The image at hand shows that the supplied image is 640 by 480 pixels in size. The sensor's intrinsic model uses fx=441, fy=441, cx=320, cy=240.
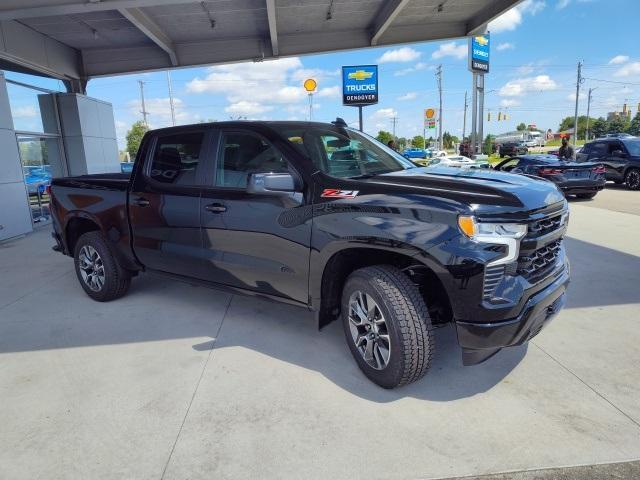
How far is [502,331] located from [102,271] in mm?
4156

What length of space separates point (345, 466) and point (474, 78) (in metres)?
27.4

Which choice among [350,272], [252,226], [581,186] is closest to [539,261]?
[350,272]

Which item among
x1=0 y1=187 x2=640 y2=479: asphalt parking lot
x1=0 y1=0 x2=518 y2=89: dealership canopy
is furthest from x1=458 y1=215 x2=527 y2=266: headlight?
x1=0 y1=0 x2=518 y2=89: dealership canopy

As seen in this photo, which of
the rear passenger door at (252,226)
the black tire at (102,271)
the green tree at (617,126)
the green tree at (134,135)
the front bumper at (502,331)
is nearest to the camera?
the front bumper at (502,331)

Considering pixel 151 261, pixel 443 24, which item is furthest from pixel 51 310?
pixel 443 24

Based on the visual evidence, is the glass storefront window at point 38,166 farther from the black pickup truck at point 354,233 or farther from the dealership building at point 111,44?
A: the black pickup truck at point 354,233

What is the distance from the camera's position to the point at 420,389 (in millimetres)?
3053

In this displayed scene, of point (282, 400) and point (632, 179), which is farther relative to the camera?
point (632, 179)

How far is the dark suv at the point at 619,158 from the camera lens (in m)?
14.2

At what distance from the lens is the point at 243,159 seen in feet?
12.2

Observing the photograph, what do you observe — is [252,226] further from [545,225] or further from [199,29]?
[199,29]

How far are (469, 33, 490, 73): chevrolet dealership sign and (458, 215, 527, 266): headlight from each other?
955 inches

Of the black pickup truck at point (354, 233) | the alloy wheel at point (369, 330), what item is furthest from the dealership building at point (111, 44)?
the alloy wheel at point (369, 330)

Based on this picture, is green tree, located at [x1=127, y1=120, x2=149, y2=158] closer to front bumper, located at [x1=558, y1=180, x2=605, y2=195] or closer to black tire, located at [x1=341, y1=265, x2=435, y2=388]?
front bumper, located at [x1=558, y1=180, x2=605, y2=195]
